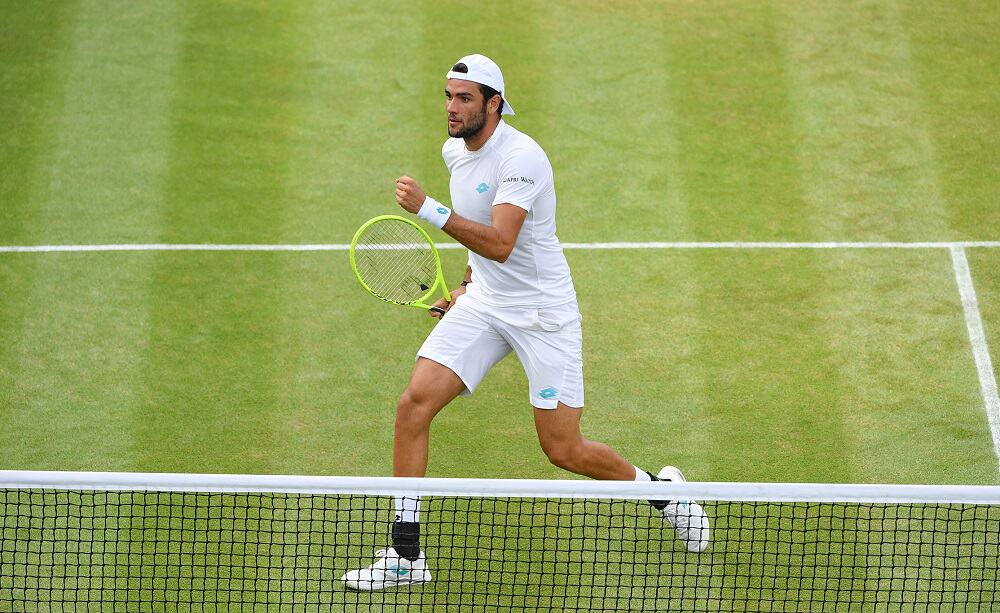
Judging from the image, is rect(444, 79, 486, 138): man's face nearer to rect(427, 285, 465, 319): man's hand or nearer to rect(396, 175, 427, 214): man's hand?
rect(396, 175, 427, 214): man's hand

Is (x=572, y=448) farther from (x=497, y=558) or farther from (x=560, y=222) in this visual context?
(x=560, y=222)

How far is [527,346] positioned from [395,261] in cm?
247

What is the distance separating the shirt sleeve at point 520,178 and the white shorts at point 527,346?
61 centimetres

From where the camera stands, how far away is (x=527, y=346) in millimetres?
6879

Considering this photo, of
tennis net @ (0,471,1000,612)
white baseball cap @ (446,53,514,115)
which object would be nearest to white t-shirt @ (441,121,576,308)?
white baseball cap @ (446,53,514,115)

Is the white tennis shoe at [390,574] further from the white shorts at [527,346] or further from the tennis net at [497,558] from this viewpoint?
the white shorts at [527,346]

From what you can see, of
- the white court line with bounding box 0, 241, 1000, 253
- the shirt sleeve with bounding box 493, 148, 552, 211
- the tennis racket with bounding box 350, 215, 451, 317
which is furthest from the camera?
the white court line with bounding box 0, 241, 1000, 253

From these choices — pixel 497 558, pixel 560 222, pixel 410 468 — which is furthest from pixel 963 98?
pixel 410 468

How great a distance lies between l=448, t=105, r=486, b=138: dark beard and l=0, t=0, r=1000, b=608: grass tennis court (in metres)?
2.07

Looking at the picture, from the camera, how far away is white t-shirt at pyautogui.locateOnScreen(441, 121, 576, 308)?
6.54 m

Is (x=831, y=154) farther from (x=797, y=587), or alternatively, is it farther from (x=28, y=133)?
(x=28, y=133)

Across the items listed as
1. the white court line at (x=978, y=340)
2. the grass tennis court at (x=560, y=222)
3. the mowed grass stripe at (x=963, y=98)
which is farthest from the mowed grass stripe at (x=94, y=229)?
the mowed grass stripe at (x=963, y=98)

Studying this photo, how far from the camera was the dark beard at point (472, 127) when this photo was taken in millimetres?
6594

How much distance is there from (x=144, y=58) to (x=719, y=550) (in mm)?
7015
